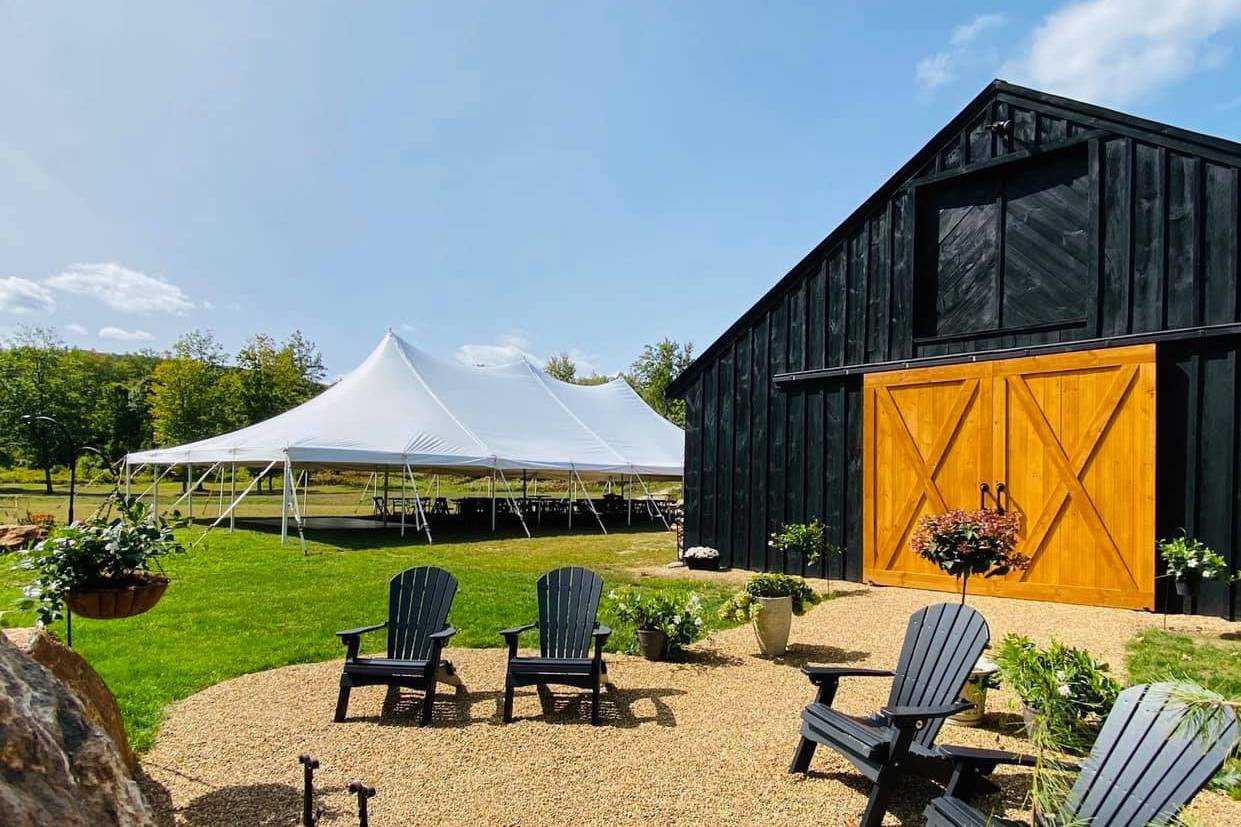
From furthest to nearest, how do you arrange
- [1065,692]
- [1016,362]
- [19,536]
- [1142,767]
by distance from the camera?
1. [19,536]
2. [1016,362]
3. [1065,692]
4. [1142,767]

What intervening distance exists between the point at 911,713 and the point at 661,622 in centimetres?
292

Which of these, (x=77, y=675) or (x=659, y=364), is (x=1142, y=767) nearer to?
(x=77, y=675)

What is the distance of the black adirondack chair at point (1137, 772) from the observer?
1.99 metres

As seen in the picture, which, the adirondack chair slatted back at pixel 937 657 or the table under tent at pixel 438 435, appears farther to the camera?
the table under tent at pixel 438 435

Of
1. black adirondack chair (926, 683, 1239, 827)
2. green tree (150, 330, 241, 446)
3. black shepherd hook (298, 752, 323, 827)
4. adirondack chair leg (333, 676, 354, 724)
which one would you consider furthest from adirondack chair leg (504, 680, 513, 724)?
green tree (150, 330, 241, 446)

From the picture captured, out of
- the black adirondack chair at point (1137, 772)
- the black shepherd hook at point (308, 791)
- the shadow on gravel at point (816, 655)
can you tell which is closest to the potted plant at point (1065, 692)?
the black adirondack chair at point (1137, 772)

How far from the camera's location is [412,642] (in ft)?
15.6

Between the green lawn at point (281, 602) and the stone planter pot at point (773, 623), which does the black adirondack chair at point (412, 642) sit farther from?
the stone planter pot at point (773, 623)

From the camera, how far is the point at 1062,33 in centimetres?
676

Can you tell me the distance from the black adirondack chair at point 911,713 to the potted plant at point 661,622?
2.05 meters

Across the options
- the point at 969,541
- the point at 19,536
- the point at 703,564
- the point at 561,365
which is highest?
the point at 561,365

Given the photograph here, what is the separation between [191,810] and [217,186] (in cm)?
1089

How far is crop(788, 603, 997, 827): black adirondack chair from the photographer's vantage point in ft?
9.41

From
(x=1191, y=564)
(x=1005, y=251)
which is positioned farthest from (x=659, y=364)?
(x=1191, y=564)
